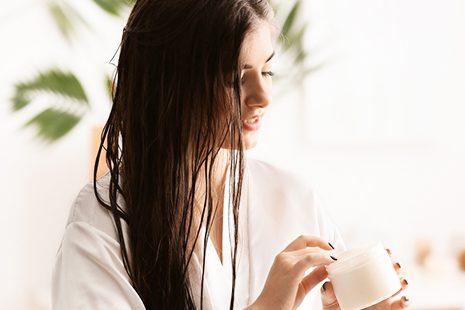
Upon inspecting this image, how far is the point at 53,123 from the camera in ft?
A: 7.93

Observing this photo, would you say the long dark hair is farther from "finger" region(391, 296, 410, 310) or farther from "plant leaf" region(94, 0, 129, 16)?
"plant leaf" region(94, 0, 129, 16)

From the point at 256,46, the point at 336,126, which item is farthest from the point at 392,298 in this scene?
the point at 336,126

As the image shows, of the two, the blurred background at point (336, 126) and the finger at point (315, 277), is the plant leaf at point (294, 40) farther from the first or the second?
the finger at point (315, 277)

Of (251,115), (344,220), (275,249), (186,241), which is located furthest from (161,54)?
(344,220)

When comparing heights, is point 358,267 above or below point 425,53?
below

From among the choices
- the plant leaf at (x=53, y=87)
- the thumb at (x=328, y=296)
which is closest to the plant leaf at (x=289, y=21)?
the plant leaf at (x=53, y=87)

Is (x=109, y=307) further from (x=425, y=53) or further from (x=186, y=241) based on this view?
(x=425, y=53)

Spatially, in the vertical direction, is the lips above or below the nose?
below

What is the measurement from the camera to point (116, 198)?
1209 millimetres

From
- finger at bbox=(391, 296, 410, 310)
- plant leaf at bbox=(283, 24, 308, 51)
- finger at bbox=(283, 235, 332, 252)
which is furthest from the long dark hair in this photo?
plant leaf at bbox=(283, 24, 308, 51)

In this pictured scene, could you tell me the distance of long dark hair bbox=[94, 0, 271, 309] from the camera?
3.81 ft

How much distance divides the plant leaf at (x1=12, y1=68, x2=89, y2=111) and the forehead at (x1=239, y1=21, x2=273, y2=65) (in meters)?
1.30

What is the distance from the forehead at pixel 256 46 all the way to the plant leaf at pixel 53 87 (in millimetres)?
1297

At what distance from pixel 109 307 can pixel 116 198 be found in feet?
0.54
